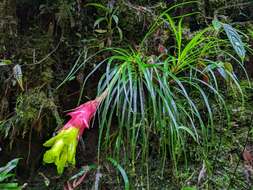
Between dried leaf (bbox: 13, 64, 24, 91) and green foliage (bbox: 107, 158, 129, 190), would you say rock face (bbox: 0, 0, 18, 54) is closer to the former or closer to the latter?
dried leaf (bbox: 13, 64, 24, 91)

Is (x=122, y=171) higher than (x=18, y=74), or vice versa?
(x=18, y=74)

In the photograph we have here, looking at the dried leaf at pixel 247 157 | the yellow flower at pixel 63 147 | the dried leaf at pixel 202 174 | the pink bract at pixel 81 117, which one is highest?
the pink bract at pixel 81 117

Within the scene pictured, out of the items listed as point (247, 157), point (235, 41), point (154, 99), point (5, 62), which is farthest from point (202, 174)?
point (5, 62)

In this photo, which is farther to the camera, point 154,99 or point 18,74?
point 18,74

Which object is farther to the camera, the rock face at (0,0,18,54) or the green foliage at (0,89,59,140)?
the rock face at (0,0,18,54)

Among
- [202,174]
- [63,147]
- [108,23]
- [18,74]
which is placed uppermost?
[108,23]

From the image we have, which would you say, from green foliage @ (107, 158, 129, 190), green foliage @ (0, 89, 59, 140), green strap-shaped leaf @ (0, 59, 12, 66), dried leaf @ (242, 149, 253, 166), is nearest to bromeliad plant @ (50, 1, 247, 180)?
green foliage @ (107, 158, 129, 190)

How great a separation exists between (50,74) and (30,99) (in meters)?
0.12

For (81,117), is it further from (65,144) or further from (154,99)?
(154,99)

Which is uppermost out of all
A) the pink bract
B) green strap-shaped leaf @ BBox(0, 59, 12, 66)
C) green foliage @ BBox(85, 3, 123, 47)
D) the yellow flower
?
green foliage @ BBox(85, 3, 123, 47)

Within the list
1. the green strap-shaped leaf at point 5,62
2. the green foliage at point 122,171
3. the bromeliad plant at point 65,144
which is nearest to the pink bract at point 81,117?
the bromeliad plant at point 65,144

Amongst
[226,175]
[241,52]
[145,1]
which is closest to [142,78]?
[241,52]

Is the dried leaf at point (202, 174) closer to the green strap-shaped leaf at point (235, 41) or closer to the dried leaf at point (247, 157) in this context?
the dried leaf at point (247, 157)

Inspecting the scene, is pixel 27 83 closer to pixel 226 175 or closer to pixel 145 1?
pixel 145 1
